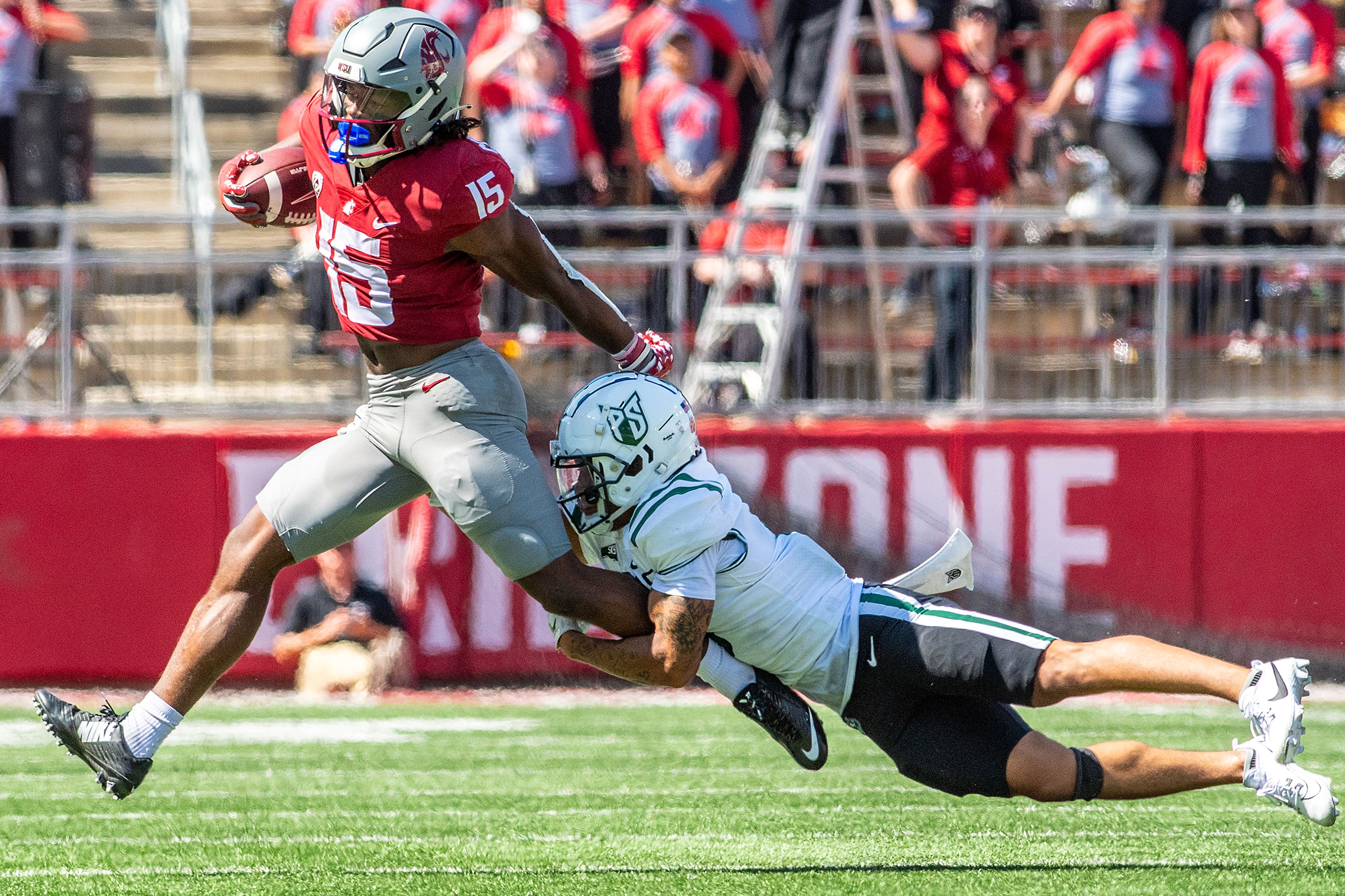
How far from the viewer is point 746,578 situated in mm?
4488

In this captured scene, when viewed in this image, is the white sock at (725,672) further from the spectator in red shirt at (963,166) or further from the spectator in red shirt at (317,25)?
the spectator in red shirt at (317,25)

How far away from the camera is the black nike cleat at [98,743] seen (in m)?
4.72

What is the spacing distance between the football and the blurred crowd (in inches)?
171

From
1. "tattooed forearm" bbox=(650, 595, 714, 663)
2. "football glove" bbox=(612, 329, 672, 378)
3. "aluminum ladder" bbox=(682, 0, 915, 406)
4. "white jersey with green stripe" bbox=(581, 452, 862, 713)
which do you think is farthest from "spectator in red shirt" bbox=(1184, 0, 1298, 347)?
"tattooed forearm" bbox=(650, 595, 714, 663)

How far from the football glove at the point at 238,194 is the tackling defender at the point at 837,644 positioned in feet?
3.94

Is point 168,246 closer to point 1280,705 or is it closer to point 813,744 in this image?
point 813,744

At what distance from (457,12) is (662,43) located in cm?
126

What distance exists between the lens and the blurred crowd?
9.76 m

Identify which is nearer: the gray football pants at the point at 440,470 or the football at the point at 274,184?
the gray football pants at the point at 440,470

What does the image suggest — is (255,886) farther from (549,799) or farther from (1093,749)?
Answer: (1093,749)

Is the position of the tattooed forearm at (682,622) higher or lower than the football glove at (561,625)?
higher

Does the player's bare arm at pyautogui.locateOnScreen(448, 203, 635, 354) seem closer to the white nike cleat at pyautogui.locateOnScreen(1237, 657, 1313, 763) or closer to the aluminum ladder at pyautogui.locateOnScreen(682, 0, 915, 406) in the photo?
the white nike cleat at pyautogui.locateOnScreen(1237, 657, 1313, 763)

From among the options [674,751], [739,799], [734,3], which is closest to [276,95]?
[734,3]

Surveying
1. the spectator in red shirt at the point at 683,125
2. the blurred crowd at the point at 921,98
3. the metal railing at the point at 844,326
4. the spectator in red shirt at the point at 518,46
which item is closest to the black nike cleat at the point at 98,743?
the metal railing at the point at 844,326
